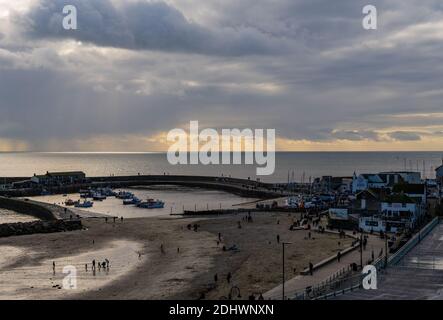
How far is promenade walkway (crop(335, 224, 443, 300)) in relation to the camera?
1158 inches

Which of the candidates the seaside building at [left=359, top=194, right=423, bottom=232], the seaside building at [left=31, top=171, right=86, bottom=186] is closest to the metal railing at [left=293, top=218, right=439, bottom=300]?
the seaside building at [left=359, top=194, right=423, bottom=232]

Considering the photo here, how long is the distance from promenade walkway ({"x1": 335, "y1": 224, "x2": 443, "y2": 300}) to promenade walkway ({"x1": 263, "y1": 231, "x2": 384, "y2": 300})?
13.2ft

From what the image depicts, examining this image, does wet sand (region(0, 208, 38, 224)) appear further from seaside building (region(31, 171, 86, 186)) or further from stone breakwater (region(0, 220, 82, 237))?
seaside building (region(31, 171, 86, 186))

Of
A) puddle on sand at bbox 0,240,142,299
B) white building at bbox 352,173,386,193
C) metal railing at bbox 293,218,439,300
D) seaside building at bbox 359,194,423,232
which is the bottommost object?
puddle on sand at bbox 0,240,142,299

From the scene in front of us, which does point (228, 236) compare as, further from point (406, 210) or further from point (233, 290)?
A: point (233, 290)

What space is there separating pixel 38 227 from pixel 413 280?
4838 cm

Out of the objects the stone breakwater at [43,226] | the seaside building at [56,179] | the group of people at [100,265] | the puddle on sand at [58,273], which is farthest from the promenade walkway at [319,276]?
the seaside building at [56,179]

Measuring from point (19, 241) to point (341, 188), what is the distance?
7200cm

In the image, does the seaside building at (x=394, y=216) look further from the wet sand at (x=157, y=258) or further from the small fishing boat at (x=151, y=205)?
the small fishing boat at (x=151, y=205)

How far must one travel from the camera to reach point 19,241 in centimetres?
5959

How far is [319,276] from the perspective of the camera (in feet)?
124

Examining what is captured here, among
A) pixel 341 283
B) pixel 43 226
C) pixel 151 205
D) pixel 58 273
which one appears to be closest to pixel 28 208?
pixel 151 205
